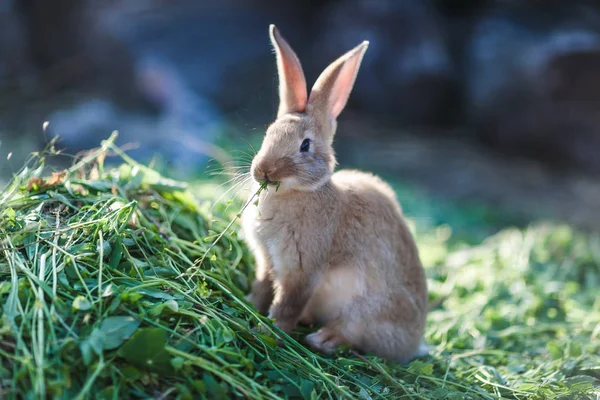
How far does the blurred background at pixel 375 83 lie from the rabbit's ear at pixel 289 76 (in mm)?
4668

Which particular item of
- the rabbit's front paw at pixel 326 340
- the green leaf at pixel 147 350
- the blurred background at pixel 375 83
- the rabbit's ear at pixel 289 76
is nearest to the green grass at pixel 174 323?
the green leaf at pixel 147 350

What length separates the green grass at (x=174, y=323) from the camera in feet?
7.97

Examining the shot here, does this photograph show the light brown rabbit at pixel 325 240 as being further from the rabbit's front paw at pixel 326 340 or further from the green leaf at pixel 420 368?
the green leaf at pixel 420 368

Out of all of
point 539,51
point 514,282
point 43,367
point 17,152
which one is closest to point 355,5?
point 539,51

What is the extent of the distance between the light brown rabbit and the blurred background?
4.74 m

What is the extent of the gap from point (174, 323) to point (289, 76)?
161 cm

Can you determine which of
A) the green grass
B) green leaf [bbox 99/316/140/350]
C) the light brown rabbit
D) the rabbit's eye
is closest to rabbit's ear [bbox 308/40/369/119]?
the light brown rabbit

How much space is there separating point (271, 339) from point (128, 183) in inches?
56.8

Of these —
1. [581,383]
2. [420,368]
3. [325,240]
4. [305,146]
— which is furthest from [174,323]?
[581,383]

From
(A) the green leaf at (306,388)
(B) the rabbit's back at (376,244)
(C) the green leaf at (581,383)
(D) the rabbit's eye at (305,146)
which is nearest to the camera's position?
(A) the green leaf at (306,388)

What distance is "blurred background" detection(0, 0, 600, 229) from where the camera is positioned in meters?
8.84

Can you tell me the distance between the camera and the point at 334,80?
3521mm

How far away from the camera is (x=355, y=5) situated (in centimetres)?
1134

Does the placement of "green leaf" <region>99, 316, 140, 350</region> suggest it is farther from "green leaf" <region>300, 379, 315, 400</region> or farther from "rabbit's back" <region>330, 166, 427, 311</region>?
"rabbit's back" <region>330, 166, 427, 311</region>
